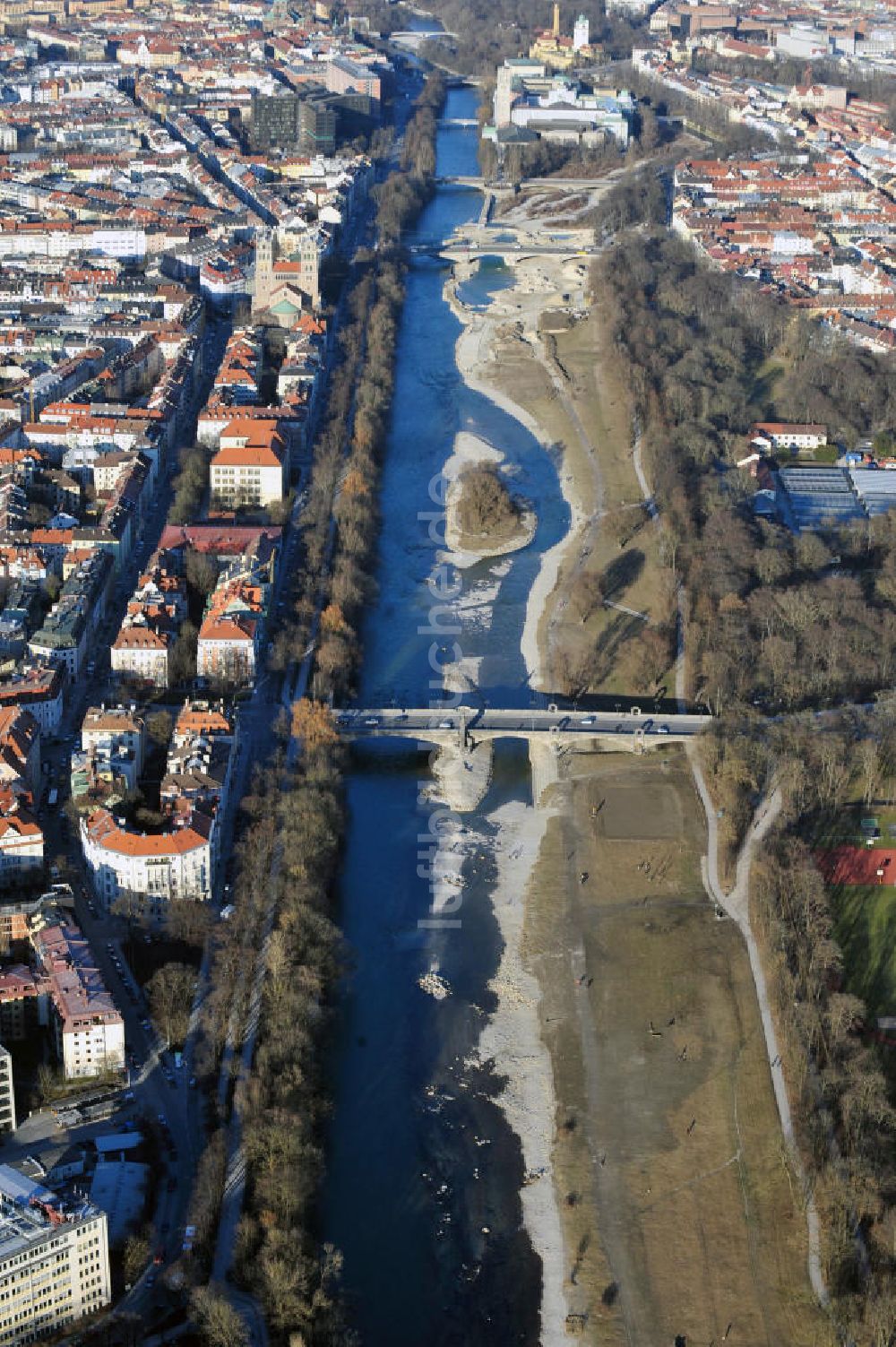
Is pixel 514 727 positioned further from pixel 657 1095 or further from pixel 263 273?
pixel 263 273

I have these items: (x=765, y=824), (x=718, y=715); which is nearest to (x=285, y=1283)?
(x=765, y=824)

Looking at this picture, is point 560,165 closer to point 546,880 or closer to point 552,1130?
point 546,880

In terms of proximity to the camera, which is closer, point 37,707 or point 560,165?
point 37,707

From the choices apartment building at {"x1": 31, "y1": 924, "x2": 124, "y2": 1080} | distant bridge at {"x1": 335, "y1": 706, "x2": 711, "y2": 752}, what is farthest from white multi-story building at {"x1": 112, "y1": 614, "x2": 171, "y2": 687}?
apartment building at {"x1": 31, "y1": 924, "x2": 124, "y2": 1080}

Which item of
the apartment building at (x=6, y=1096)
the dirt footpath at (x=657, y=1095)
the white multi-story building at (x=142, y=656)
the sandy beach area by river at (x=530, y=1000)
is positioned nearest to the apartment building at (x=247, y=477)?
the sandy beach area by river at (x=530, y=1000)

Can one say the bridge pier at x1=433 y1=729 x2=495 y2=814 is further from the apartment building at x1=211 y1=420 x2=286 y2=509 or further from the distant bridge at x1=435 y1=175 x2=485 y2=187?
the distant bridge at x1=435 y1=175 x2=485 y2=187

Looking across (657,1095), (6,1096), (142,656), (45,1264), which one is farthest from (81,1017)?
(142,656)

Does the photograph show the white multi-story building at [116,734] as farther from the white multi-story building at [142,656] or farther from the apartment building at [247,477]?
the apartment building at [247,477]
